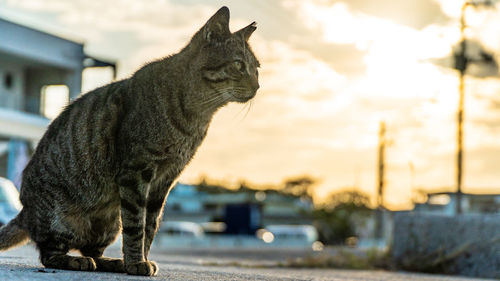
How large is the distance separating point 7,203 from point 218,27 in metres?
11.7

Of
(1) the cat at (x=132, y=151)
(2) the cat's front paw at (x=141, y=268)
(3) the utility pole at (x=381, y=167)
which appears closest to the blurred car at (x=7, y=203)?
(1) the cat at (x=132, y=151)

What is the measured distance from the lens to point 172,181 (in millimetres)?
6180

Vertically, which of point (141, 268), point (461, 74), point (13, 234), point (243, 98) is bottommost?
point (141, 268)

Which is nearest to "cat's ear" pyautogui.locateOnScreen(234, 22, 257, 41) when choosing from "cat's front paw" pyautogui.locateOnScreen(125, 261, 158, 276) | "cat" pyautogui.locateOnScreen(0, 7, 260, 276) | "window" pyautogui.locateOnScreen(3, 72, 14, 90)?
"cat" pyautogui.locateOnScreen(0, 7, 260, 276)

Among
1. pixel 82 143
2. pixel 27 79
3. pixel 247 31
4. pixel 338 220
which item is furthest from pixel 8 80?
pixel 338 220

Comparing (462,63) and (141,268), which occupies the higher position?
(462,63)

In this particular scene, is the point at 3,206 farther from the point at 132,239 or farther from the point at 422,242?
the point at 132,239

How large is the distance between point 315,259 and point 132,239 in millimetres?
6474

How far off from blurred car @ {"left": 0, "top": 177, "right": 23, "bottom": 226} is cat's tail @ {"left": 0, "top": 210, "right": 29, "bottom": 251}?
9662 mm

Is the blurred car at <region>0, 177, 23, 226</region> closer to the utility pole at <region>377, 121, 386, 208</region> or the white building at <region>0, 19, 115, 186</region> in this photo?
the white building at <region>0, 19, 115, 186</region>

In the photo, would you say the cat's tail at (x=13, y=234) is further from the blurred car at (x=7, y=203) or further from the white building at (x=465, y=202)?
the white building at (x=465, y=202)

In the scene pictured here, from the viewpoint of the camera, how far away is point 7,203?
16.5m

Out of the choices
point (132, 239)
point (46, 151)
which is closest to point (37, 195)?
point (46, 151)

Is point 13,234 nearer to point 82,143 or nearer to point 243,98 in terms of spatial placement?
point 82,143
